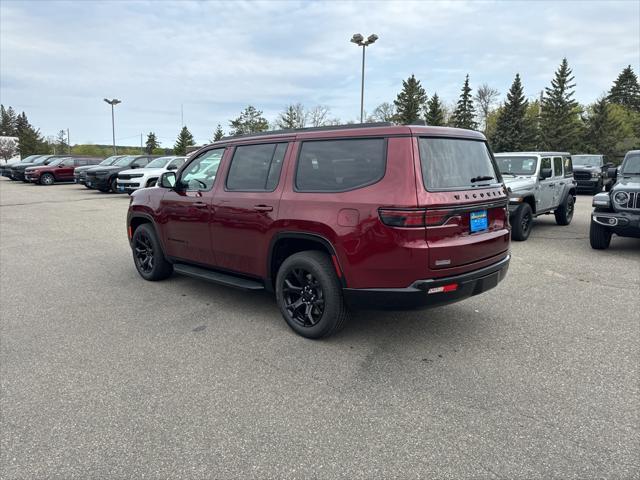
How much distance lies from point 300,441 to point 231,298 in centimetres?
286

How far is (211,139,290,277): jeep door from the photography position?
4152 mm

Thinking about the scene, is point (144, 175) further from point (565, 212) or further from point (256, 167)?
point (565, 212)

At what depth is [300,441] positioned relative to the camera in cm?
255

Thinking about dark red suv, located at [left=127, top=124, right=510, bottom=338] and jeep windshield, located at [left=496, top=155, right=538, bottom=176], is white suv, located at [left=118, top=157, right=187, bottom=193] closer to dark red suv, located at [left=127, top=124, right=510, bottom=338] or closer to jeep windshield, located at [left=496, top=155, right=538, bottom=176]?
jeep windshield, located at [left=496, top=155, right=538, bottom=176]

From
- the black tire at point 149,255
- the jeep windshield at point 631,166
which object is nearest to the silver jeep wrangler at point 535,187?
the jeep windshield at point 631,166

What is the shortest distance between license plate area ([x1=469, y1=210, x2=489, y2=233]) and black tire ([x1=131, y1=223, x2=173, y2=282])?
3.84 m

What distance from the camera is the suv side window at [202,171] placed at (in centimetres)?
487

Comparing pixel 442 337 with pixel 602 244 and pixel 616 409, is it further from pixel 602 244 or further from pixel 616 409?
pixel 602 244

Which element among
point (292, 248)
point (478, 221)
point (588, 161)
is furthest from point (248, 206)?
point (588, 161)

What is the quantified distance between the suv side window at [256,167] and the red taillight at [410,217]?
4.20 ft

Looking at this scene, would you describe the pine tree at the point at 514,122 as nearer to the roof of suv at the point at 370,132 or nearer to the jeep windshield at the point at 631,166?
the jeep windshield at the point at 631,166

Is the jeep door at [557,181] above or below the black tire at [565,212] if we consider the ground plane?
above

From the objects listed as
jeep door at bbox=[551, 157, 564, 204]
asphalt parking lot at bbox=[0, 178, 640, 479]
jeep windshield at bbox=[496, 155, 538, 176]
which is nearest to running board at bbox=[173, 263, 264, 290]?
asphalt parking lot at bbox=[0, 178, 640, 479]

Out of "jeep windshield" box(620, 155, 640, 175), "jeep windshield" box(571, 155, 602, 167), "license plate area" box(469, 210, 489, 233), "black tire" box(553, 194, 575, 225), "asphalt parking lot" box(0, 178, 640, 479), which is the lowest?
"asphalt parking lot" box(0, 178, 640, 479)
